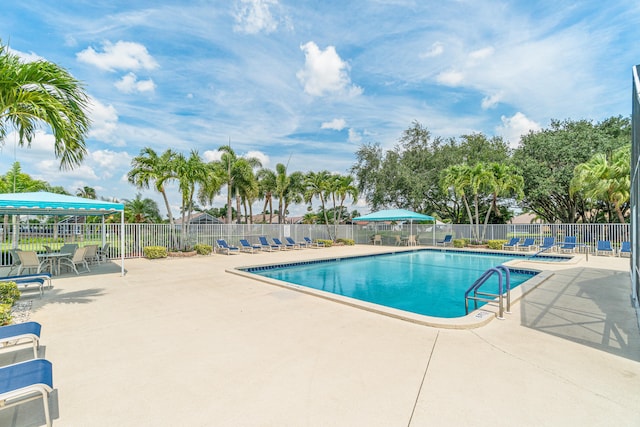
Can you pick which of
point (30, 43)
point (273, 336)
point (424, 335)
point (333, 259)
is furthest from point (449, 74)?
point (30, 43)

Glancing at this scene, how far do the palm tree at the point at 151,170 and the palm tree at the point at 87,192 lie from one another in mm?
43184

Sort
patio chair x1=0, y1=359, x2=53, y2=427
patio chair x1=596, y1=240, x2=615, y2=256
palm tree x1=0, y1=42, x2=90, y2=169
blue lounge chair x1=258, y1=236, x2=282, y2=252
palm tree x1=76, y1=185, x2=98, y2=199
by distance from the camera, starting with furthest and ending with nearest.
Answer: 1. palm tree x1=76, y1=185, x2=98, y2=199
2. blue lounge chair x1=258, y1=236, x2=282, y2=252
3. patio chair x1=596, y1=240, x2=615, y2=256
4. palm tree x1=0, y1=42, x2=90, y2=169
5. patio chair x1=0, y1=359, x2=53, y2=427

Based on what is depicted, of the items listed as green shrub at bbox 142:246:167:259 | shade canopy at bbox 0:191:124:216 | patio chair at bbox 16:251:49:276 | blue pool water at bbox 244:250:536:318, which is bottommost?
blue pool water at bbox 244:250:536:318

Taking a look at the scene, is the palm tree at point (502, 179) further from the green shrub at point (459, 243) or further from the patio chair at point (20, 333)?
the patio chair at point (20, 333)

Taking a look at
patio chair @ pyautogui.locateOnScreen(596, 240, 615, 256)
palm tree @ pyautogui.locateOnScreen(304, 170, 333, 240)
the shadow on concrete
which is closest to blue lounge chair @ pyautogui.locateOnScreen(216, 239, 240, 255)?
palm tree @ pyautogui.locateOnScreen(304, 170, 333, 240)

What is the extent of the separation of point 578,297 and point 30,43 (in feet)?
52.0

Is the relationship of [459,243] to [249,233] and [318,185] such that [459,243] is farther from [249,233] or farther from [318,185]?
[249,233]

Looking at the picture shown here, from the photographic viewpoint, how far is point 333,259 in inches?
585

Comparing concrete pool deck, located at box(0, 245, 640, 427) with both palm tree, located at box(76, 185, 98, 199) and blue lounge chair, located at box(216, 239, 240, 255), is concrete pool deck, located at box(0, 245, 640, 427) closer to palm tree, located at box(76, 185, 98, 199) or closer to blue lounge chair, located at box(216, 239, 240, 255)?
blue lounge chair, located at box(216, 239, 240, 255)

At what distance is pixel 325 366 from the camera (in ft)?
11.1

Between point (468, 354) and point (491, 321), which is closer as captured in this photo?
point (468, 354)

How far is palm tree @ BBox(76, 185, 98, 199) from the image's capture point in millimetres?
48419

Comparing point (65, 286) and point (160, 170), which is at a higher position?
point (160, 170)

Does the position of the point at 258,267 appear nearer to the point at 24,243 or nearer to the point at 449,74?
the point at 24,243
